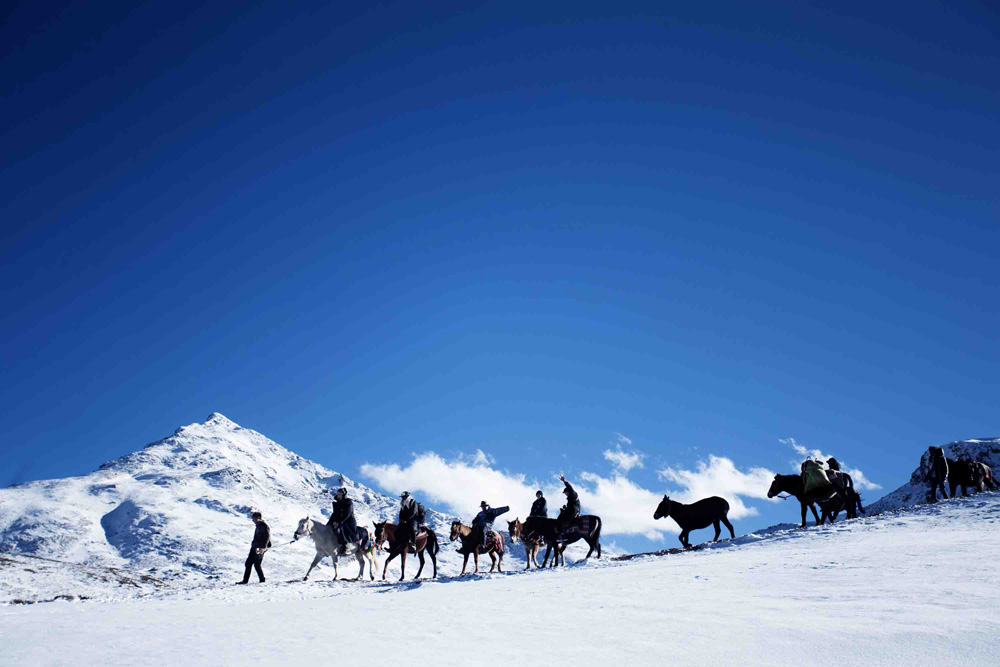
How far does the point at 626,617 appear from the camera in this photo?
32.6ft

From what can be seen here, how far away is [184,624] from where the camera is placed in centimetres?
1241

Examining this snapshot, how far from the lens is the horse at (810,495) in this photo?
23094 millimetres

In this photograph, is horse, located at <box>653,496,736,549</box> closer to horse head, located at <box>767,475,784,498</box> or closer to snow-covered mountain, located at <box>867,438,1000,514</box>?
horse head, located at <box>767,475,784,498</box>

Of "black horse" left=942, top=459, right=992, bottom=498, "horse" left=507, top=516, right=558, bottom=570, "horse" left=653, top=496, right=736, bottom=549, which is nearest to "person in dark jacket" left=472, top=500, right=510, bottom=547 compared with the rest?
"horse" left=507, top=516, right=558, bottom=570

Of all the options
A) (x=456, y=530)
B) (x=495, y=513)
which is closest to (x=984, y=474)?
(x=495, y=513)

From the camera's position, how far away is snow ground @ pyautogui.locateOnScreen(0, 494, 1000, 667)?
7.61m

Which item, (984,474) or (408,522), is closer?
(408,522)

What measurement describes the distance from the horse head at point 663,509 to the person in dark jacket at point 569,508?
165 inches

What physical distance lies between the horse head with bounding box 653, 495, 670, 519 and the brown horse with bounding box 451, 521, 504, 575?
255 inches

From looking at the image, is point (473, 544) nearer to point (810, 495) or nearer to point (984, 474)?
point (810, 495)

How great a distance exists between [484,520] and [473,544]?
0.89m

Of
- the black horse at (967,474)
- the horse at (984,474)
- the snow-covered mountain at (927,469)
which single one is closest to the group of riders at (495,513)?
the black horse at (967,474)

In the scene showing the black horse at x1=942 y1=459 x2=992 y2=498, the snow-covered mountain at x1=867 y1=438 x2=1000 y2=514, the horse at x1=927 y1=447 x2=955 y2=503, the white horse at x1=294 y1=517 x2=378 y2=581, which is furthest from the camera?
the snow-covered mountain at x1=867 y1=438 x2=1000 y2=514

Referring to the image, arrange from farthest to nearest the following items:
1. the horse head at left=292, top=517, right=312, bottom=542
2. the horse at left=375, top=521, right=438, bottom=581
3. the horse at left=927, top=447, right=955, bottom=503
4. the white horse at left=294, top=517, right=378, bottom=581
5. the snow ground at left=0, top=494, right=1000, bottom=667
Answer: the horse at left=927, top=447, right=955, bottom=503 < the horse head at left=292, top=517, right=312, bottom=542 < the horse at left=375, top=521, right=438, bottom=581 < the white horse at left=294, top=517, right=378, bottom=581 < the snow ground at left=0, top=494, right=1000, bottom=667
